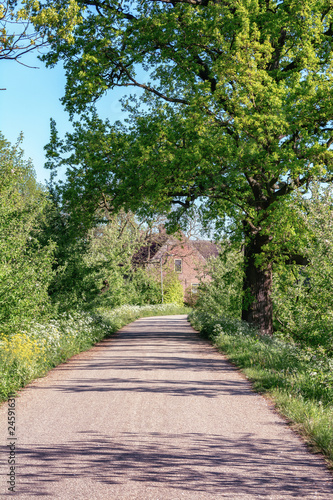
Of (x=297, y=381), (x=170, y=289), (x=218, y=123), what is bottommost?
(x=297, y=381)

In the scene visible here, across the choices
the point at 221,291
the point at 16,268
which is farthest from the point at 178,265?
the point at 16,268

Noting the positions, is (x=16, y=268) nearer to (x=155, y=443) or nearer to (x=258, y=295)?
(x=155, y=443)

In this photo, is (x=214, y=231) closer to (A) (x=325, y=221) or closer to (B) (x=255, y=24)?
(B) (x=255, y=24)

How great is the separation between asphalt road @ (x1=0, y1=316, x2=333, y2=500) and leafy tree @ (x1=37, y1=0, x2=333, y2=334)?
7809 mm

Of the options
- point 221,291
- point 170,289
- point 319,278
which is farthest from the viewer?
point 170,289

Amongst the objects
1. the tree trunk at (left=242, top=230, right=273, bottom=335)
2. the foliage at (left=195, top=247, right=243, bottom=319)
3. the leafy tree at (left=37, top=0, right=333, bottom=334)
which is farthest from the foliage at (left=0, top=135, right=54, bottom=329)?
the foliage at (left=195, top=247, right=243, bottom=319)

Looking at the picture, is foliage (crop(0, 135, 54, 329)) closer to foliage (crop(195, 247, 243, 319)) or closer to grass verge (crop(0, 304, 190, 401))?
grass verge (crop(0, 304, 190, 401))

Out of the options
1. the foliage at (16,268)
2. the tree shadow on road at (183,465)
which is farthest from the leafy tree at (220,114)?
the tree shadow on road at (183,465)

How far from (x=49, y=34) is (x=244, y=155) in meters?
10.7

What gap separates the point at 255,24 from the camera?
15.9 metres

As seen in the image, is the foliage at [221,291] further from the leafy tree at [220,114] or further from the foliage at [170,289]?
the foliage at [170,289]

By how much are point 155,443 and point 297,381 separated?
3.73m

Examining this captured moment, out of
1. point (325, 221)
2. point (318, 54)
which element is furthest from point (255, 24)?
point (325, 221)

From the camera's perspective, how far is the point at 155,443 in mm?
6199
